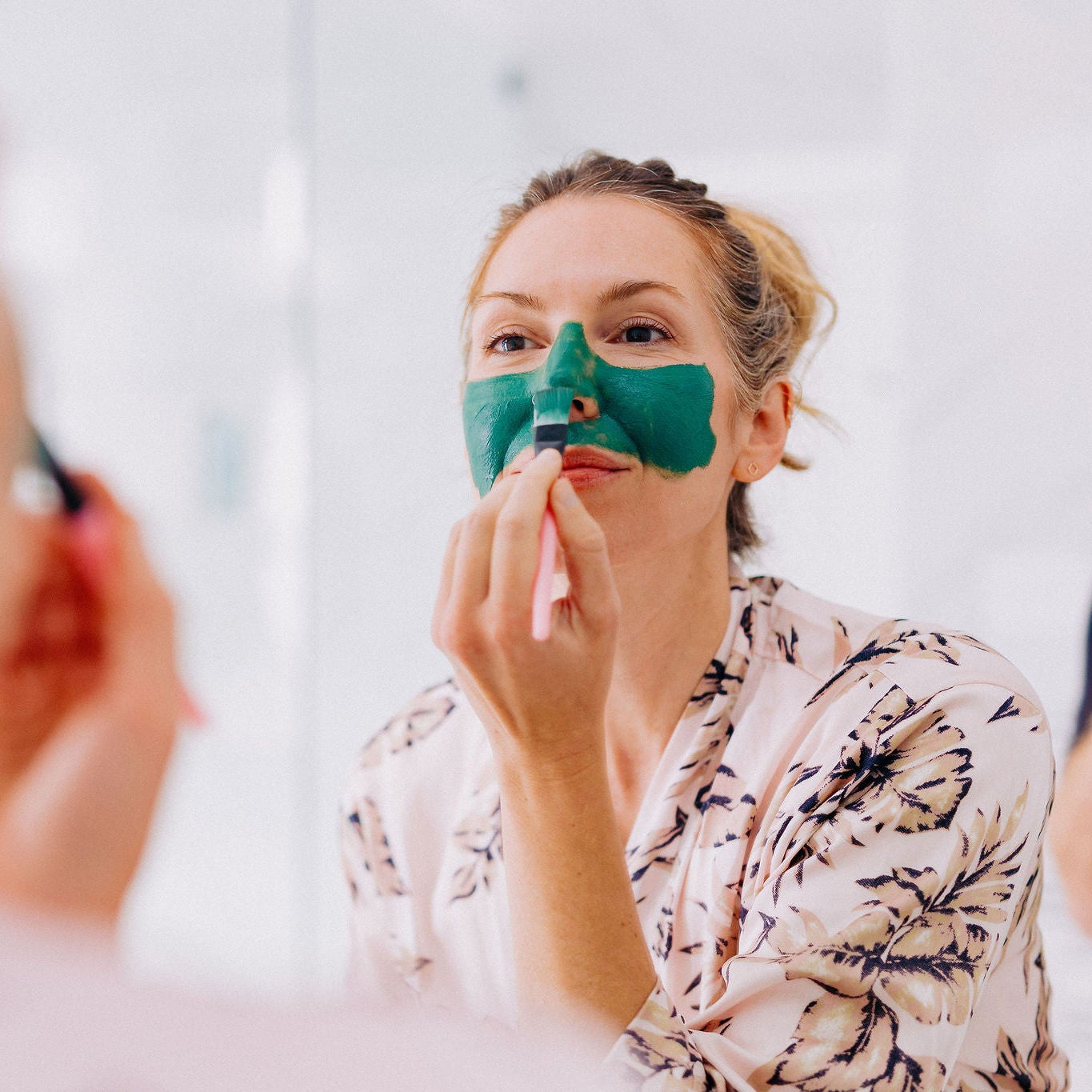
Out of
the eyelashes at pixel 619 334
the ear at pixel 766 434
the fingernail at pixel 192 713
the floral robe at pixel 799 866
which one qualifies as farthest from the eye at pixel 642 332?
the fingernail at pixel 192 713

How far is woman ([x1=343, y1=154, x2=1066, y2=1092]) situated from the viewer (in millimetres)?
581

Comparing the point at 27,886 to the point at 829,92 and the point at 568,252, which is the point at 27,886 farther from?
the point at 829,92

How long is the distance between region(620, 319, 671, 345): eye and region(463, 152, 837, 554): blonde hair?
0.23ft

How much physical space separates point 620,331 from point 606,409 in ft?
0.20

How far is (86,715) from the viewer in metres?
0.23

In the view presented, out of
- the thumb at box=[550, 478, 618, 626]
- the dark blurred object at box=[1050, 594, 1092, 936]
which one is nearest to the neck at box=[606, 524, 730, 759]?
the thumb at box=[550, 478, 618, 626]

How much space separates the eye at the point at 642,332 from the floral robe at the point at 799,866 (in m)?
0.22

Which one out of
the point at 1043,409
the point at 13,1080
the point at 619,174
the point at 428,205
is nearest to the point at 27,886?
the point at 13,1080

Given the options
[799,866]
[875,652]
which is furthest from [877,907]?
[875,652]

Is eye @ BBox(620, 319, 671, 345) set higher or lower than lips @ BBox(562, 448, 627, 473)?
higher

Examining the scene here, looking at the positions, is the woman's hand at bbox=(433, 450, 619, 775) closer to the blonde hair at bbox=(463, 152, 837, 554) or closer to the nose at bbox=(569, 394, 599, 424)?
the nose at bbox=(569, 394, 599, 424)

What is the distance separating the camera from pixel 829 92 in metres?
1.99

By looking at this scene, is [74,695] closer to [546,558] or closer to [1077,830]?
[546,558]

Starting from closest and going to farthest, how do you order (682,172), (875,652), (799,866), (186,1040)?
(186,1040)
(799,866)
(875,652)
(682,172)
